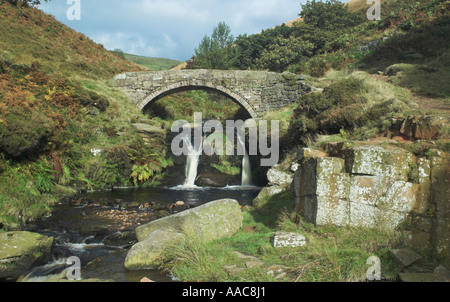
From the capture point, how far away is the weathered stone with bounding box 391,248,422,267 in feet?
12.7

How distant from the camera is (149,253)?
502 centimetres

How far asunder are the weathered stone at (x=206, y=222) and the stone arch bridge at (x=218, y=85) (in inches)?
615

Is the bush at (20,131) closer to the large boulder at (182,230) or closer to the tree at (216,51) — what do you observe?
the large boulder at (182,230)

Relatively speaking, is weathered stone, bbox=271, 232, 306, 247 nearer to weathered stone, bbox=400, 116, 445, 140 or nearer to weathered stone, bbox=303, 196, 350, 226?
weathered stone, bbox=303, 196, 350, 226

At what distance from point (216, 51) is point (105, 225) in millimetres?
28265

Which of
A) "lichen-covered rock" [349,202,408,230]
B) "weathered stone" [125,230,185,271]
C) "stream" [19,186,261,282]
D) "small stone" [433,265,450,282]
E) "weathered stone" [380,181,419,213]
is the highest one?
"weathered stone" [380,181,419,213]

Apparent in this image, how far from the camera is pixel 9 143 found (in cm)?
884

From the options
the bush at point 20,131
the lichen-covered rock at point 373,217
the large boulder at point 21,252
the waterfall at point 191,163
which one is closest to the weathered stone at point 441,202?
the lichen-covered rock at point 373,217

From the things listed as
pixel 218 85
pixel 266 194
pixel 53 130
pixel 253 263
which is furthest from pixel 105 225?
pixel 218 85

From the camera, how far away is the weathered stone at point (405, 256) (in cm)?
388

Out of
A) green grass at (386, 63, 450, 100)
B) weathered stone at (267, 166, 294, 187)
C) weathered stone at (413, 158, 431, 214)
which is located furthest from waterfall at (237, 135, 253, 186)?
weathered stone at (413, 158, 431, 214)

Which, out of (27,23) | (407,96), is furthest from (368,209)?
(27,23)

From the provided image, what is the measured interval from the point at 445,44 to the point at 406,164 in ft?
56.6

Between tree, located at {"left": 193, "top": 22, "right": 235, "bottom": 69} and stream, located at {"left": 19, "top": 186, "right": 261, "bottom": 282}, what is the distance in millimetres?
21376
